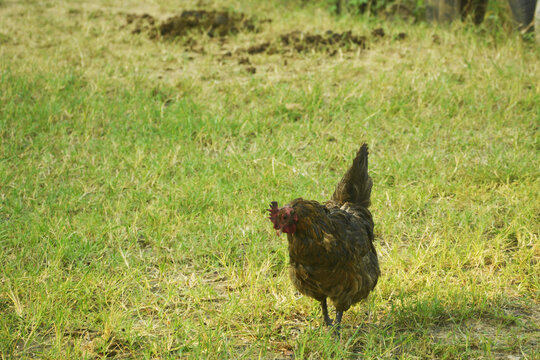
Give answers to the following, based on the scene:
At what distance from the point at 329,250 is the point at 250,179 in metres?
2.02

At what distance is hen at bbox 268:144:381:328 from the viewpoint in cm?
268

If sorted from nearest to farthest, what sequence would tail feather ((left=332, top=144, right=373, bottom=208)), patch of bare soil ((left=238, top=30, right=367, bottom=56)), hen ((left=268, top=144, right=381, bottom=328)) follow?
1. hen ((left=268, top=144, right=381, bottom=328))
2. tail feather ((left=332, top=144, right=373, bottom=208))
3. patch of bare soil ((left=238, top=30, right=367, bottom=56))

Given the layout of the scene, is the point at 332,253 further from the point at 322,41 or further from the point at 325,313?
the point at 322,41

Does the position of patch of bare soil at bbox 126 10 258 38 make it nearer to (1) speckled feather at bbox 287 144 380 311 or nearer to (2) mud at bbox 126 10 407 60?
(2) mud at bbox 126 10 407 60

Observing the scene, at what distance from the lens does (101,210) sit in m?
4.32

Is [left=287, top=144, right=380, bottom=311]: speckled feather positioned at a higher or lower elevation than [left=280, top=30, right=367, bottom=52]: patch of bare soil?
lower

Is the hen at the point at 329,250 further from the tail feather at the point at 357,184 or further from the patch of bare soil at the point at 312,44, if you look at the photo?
the patch of bare soil at the point at 312,44

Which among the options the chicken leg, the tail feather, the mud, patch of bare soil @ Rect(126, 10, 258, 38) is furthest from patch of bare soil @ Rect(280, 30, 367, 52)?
the chicken leg

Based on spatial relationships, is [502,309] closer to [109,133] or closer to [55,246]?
[55,246]

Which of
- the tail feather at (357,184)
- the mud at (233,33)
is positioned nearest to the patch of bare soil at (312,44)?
the mud at (233,33)

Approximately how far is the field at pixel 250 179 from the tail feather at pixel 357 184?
58cm

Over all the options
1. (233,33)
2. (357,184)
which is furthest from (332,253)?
(233,33)

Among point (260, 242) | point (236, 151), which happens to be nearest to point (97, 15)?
point (236, 151)

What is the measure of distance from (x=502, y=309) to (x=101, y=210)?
2.93 m
